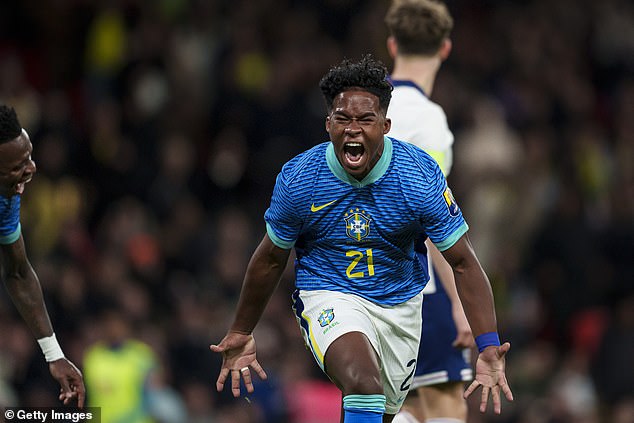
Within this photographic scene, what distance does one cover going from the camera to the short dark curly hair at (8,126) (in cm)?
631

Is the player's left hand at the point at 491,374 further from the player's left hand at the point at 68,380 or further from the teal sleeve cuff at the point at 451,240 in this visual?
the player's left hand at the point at 68,380

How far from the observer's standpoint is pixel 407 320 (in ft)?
20.6

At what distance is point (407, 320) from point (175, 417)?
19.4 feet

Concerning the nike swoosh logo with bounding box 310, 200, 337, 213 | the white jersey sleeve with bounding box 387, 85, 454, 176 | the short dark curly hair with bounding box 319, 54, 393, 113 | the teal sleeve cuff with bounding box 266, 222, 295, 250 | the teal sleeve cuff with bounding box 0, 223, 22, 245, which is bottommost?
the teal sleeve cuff with bounding box 266, 222, 295, 250

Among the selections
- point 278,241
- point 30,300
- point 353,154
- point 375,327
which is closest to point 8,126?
point 30,300

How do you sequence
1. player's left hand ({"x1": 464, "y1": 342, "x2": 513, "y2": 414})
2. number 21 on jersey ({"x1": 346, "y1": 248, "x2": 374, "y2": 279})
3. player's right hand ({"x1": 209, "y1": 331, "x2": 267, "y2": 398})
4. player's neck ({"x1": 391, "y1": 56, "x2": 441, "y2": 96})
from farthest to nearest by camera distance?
player's neck ({"x1": 391, "y1": 56, "x2": 441, "y2": 96}), player's right hand ({"x1": 209, "y1": 331, "x2": 267, "y2": 398}), number 21 on jersey ({"x1": 346, "y1": 248, "x2": 374, "y2": 279}), player's left hand ({"x1": 464, "y1": 342, "x2": 513, "y2": 414})

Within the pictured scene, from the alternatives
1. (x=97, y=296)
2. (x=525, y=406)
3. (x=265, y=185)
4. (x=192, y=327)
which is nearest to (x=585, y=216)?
(x=525, y=406)

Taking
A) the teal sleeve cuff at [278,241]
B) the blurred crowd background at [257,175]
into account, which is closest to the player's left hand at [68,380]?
the teal sleeve cuff at [278,241]

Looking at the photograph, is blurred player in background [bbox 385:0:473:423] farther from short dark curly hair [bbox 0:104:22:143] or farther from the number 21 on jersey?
short dark curly hair [bbox 0:104:22:143]

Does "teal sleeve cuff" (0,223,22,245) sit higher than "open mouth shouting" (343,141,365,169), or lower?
lower

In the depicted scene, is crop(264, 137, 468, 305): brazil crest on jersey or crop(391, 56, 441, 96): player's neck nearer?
crop(264, 137, 468, 305): brazil crest on jersey

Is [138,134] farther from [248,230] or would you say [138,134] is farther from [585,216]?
[585,216]

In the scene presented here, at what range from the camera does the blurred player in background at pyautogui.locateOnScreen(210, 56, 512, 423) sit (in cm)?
591

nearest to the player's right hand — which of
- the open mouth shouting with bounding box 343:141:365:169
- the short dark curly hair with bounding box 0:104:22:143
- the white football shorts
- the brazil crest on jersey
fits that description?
the white football shorts
